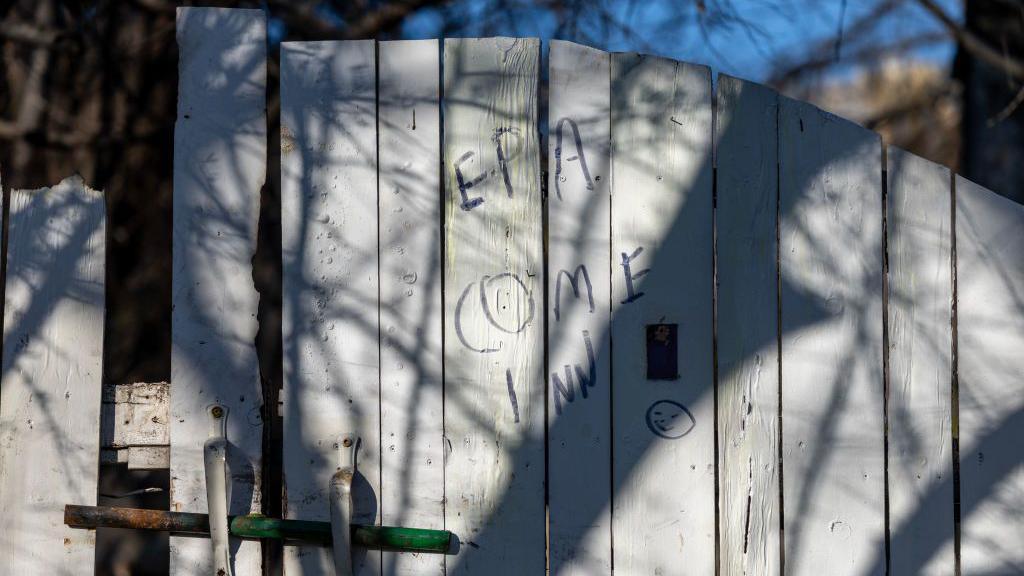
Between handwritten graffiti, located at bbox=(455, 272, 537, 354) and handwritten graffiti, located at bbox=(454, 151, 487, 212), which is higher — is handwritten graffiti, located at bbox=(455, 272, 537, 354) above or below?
below

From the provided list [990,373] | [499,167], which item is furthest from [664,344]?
[990,373]

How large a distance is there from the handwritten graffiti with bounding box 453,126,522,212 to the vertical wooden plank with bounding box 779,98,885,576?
50 cm

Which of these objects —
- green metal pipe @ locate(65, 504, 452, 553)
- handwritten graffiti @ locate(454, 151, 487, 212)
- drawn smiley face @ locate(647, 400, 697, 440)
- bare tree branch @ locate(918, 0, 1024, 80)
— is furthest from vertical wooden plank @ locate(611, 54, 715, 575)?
bare tree branch @ locate(918, 0, 1024, 80)

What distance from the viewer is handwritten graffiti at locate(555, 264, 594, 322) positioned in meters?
1.53

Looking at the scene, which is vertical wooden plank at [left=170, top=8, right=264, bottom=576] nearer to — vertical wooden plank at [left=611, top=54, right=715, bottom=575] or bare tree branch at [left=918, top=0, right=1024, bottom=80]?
vertical wooden plank at [left=611, top=54, right=715, bottom=575]

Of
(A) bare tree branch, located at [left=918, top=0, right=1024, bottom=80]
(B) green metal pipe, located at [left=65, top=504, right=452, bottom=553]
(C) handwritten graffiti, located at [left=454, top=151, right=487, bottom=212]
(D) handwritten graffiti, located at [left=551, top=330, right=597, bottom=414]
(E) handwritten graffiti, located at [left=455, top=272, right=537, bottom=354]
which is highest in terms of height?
(A) bare tree branch, located at [left=918, top=0, right=1024, bottom=80]

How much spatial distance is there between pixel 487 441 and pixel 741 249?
59 centimetres

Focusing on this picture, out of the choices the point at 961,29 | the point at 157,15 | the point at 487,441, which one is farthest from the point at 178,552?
the point at 961,29

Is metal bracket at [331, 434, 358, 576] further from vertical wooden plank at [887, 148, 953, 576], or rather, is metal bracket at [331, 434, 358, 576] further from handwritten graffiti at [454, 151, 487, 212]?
vertical wooden plank at [887, 148, 953, 576]

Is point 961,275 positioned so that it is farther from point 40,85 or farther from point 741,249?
point 40,85

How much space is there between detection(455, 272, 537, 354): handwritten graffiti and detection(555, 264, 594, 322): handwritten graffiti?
0.15 feet

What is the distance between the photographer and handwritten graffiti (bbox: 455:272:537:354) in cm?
154

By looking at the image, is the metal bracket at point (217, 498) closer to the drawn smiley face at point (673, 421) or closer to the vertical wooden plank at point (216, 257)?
the vertical wooden plank at point (216, 257)

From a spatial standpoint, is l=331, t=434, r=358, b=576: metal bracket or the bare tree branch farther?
the bare tree branch
